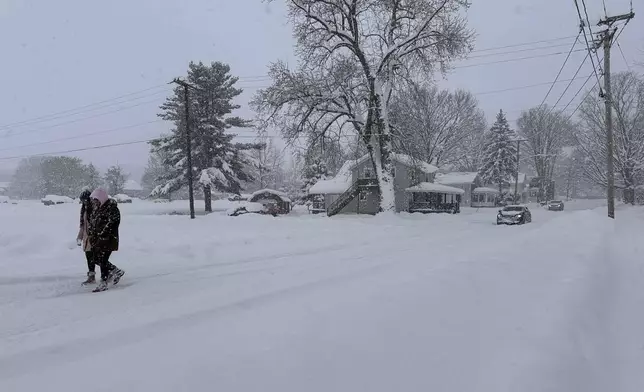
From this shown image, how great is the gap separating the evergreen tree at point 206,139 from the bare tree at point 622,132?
115 ft

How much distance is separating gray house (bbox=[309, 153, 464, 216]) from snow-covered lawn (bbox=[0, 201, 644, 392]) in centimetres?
3106

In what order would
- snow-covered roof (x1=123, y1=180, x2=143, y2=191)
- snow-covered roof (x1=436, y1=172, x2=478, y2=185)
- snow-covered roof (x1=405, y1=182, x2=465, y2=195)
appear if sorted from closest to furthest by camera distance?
snow-covered roof (x1=405, y1=182, x2=465, y2=195) → snow-covered roof (x1=436, y1=172, x2=478, y2=185) → snow-covered roof (x1=123, y1=180, x2=143, y2=191)

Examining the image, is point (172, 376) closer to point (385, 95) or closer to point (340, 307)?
point (340, 307)

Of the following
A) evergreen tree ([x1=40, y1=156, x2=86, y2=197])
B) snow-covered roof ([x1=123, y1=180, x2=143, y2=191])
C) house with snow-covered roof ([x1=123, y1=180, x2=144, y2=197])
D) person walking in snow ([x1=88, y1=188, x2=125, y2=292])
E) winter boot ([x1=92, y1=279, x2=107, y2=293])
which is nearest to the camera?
winter boot ([x1=92, y1=279, x2=107, y2=293])

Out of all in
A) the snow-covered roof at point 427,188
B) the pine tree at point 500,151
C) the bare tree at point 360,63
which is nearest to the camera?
the bare tree at point 360,63

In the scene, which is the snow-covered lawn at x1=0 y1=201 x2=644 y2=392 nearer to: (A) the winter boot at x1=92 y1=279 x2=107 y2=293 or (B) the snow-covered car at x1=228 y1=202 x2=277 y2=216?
(A) the winter boot at x1=92 y1=279 x2=107 y2=293

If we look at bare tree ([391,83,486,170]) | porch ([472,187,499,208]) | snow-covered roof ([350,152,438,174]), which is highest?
bare tree ([391,83,486,170])

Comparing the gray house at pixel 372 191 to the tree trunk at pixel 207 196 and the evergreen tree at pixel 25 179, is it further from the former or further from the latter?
the evergreen tree at pixel 25 179

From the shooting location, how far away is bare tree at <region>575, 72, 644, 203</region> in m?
41.6

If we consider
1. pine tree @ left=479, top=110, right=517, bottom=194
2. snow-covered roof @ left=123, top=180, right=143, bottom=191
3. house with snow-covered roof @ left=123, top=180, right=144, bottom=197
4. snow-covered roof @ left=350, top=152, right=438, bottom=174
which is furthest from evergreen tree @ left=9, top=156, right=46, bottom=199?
pine tree @ left=479, top=110, right=517, bottom=194

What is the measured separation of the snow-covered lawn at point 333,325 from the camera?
3217 mm

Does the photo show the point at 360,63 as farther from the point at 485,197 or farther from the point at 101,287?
the point at 485,197

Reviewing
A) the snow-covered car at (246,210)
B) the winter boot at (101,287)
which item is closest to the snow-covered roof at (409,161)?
the snow-covered car at (246,210)

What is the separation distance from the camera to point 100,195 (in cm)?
Answer: 679
